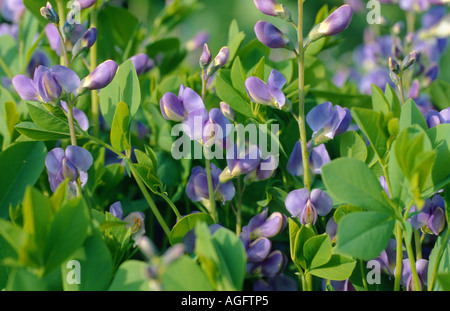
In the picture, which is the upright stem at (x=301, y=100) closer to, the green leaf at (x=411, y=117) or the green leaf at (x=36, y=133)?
the green leaf at (x=411, y=117)

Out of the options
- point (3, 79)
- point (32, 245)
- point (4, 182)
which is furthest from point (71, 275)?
point (3, 79)

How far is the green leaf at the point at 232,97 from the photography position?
0.73 meters

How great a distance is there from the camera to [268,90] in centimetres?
66

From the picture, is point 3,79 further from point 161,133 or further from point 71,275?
point 71,275

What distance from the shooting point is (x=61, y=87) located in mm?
638

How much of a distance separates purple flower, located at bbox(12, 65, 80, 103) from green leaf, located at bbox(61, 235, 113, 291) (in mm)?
209

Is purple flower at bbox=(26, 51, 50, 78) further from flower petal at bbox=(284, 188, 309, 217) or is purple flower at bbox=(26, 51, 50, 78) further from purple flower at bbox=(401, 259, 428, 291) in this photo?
purple flower at bbox=(401, 259, 428, 291)

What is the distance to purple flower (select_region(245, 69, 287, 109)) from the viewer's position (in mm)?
646

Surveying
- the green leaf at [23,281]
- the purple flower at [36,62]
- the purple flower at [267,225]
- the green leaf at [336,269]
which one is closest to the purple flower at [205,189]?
the purple flower at [267,225]

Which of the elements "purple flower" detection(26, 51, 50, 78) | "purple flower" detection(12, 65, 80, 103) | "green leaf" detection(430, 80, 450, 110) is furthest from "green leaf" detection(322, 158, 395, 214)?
"purple flower" detection(26, 51, 50, 78)

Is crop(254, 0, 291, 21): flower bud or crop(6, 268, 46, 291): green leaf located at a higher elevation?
crop(254, 0, 291, 21): flower bud

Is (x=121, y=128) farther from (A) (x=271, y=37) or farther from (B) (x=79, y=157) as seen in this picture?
(A) (x=271, y=37)

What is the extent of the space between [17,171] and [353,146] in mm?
451
